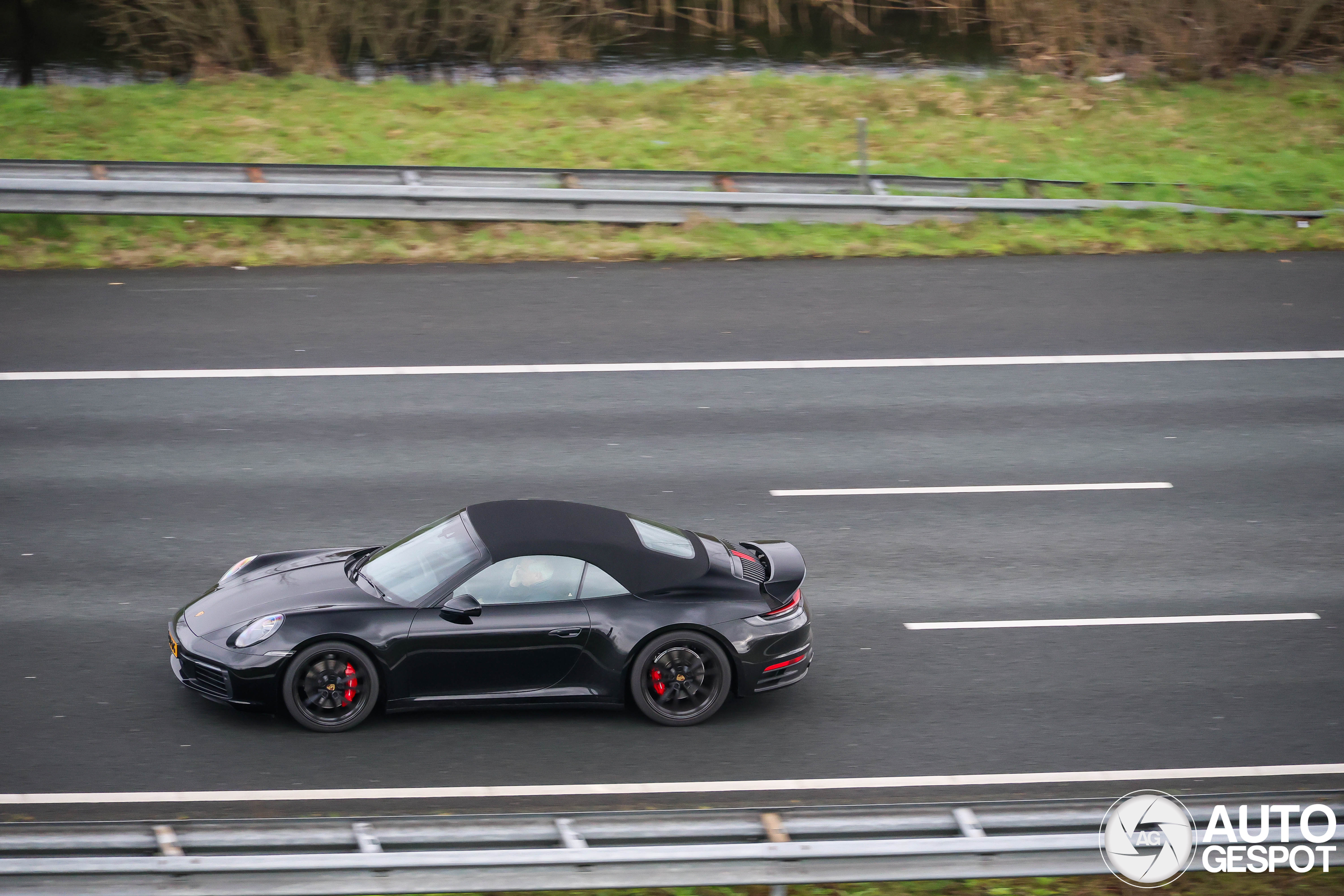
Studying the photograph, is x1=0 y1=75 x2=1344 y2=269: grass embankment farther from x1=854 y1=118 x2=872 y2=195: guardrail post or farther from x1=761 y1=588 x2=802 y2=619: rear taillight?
x1=761 y1=588 x2=802 y2=619: rear taillight

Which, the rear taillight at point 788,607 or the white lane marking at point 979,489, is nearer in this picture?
the rear taillight at point 788,607

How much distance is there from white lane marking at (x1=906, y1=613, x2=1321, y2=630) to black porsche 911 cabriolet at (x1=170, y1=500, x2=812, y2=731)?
147 centimetres

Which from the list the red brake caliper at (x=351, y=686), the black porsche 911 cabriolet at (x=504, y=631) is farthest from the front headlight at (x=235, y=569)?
the red brake caliper at (x=351, y=686)

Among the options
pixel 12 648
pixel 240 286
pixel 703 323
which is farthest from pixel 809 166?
pixel 12 648

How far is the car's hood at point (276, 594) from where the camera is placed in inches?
320

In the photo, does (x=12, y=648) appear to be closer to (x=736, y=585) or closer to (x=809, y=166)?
(x=736, y=585)

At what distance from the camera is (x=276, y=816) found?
722cm

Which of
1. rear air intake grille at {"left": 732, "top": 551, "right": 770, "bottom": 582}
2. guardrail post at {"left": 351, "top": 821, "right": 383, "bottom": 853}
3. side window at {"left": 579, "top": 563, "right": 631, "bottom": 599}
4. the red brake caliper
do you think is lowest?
the red brake caliper

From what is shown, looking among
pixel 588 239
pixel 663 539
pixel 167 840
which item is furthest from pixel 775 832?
pixel 588 239

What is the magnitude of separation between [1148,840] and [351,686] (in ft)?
14.4

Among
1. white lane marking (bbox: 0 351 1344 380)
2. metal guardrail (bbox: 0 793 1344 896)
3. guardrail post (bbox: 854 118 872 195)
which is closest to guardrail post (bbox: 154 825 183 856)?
metal guardrail (bbox: 0 793 1344 896)

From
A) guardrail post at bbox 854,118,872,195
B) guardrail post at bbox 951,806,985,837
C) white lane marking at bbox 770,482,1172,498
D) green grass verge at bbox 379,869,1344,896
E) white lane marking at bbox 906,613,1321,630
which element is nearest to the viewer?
guardrail post at bbox 951,806,985,837

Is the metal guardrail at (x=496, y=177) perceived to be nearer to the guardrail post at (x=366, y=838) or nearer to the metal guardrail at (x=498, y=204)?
the metal guardrail at (x=498, y=204)

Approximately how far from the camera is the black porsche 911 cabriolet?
7969mm
